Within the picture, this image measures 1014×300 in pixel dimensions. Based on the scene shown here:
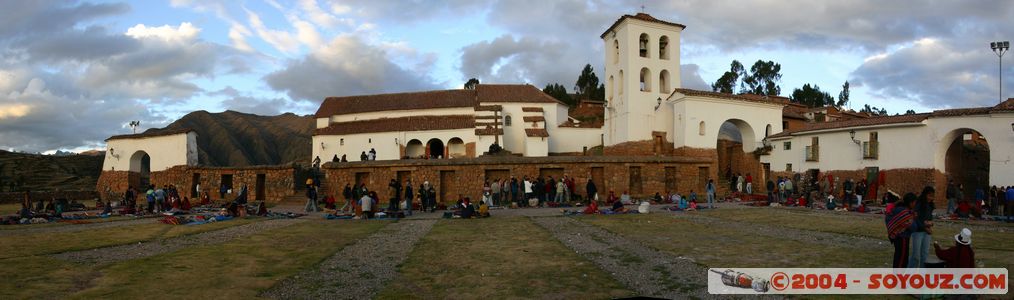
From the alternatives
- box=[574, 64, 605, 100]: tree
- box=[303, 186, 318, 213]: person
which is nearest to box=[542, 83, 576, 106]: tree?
box=[574, 64, 605, 100]: tree

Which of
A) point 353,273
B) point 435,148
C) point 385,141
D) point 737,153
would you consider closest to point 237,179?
point 385,141

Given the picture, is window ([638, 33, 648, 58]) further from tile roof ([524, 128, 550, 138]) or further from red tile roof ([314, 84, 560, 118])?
red tile roof ([314, 84, 560, 118])

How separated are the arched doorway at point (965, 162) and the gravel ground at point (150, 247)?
84.9 ft

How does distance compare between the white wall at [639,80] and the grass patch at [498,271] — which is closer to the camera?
the grass patch at [498,271]

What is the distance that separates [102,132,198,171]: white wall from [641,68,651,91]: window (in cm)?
2777

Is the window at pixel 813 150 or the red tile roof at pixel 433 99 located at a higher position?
the red tile roof at pixel 433 99

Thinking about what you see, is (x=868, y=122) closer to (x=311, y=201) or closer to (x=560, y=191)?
(x=560, y=191)

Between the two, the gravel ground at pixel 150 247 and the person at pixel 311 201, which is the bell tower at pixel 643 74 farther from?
the gravel ground at pixel 150 247

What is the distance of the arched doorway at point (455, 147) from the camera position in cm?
4141

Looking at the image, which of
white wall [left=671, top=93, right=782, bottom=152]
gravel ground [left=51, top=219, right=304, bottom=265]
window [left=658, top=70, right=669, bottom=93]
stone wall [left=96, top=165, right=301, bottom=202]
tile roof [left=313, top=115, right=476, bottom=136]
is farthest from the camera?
tile roof [left=313, top=115, right=476, bottom=136]

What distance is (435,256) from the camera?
1045 centimetres

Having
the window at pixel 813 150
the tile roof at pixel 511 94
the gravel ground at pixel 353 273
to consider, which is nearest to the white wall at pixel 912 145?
the window at pixel 813 150

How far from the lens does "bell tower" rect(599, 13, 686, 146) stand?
111ft

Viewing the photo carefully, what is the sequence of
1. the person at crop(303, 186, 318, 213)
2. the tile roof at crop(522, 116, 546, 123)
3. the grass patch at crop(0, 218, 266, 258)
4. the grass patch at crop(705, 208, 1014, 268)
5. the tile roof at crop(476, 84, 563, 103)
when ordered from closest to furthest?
the grass patch at crop(705, 208, 1014, 268) < the grass patch at crop(0, 218, 266, 258) < the person at crop(303, 186, 318, 213) < the tile roof at crop(522, 116, 546, 123) < the tile roof at crop(476, 84, 563, 103)
